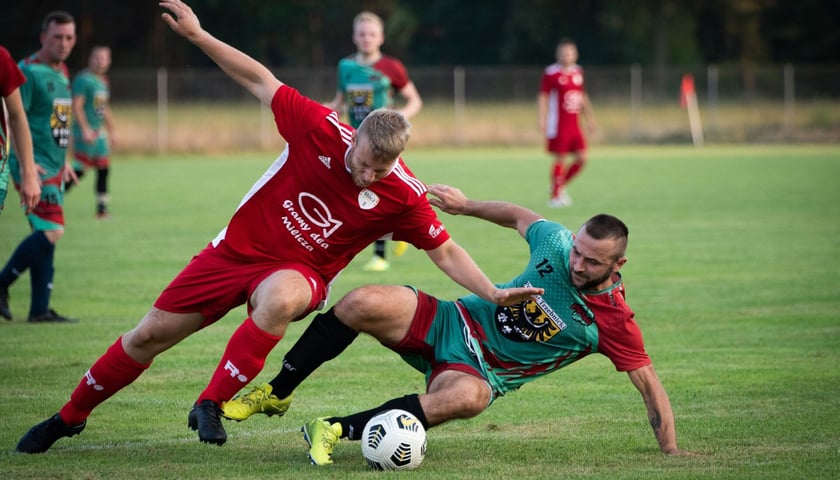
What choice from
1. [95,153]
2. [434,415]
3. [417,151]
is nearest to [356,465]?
[434,415]

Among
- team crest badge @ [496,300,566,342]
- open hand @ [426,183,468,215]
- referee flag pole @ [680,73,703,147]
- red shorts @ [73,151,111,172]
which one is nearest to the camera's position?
team crest badge @ [496,300,566,342]

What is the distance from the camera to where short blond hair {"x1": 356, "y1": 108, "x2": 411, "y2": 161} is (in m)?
4.96

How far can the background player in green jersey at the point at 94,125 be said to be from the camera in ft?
54.8

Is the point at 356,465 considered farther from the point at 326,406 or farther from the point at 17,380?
the point at 17,380

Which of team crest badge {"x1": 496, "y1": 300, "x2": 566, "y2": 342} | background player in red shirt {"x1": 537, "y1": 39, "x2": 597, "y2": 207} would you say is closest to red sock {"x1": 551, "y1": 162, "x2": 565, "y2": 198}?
background player in red shirt {"x1": 537, "y1": 39, "x2": 597, "y2": 207}

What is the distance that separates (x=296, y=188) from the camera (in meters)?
5.33

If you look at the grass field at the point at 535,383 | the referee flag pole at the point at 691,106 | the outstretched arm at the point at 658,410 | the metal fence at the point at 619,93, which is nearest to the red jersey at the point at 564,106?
the grass field at the point at 535,383

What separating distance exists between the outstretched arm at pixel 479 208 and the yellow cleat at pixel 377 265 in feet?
19.0

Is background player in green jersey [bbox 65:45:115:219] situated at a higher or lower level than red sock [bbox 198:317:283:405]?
higher

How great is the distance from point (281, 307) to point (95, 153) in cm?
1260

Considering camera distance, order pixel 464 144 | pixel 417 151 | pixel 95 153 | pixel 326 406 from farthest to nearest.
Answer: pixel 464 144
pixel 417 151
pixel 95 153
pixel 326 406

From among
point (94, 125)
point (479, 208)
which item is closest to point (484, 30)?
point (94, 125)

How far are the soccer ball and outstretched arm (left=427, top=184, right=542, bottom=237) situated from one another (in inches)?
44.8

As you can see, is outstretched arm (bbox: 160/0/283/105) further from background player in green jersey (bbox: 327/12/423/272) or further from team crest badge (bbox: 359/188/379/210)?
background player in green jersey (bbox: 327/12/423/272)
